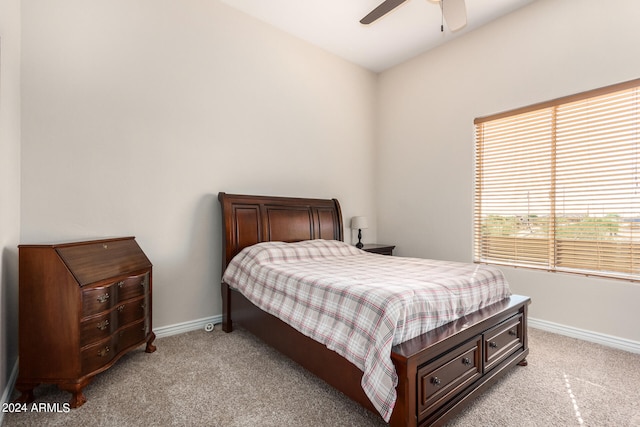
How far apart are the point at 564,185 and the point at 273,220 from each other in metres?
2.86

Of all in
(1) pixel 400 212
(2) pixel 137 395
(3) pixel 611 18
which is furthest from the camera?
(1) pixel 400 212

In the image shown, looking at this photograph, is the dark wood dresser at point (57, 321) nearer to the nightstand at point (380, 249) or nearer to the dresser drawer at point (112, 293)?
the dresser drawer at point (112, 293)

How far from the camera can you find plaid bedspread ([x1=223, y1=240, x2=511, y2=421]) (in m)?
1.48

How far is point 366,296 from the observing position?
163cm

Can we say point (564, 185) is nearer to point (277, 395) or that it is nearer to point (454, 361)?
point (454, 361)

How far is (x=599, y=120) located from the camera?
275 cm

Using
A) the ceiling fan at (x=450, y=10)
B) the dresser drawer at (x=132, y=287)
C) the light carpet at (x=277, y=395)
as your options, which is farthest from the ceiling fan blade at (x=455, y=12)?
the dresser drawer at (x=132, y=287)

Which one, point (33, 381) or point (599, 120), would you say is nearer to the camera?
point (33, 381)

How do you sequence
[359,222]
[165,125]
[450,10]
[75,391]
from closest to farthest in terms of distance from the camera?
1. [75,391]
2. [450,10]
3. [165,125]
4. [359,222]

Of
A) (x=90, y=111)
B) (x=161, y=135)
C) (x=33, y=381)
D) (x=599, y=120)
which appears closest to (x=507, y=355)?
(x=599, y=120)

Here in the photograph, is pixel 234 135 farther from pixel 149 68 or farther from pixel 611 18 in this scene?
pixel 611 18

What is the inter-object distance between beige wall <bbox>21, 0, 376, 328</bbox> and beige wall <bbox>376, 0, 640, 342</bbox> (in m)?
1.18

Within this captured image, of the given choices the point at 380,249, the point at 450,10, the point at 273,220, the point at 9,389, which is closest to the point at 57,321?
the point at 9,389

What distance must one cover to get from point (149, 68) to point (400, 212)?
3.36 m
